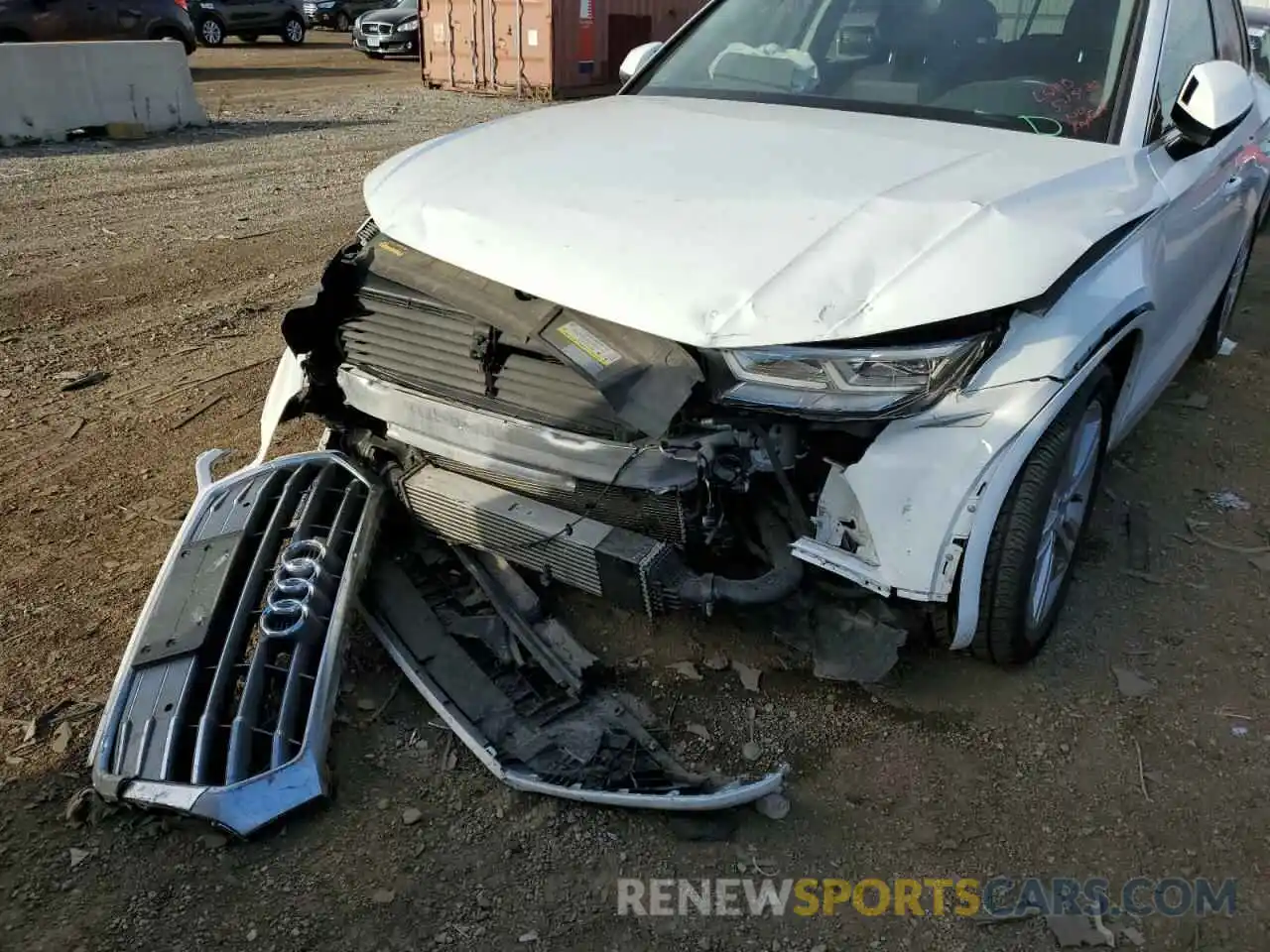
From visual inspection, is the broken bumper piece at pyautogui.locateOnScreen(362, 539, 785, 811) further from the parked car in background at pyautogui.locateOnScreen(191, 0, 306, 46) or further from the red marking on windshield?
the parked car in background at pyautogui.locateOnScreen(191, 0, 306, 46)

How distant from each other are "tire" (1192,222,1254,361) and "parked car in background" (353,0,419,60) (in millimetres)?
17244

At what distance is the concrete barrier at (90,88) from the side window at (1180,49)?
1013cm

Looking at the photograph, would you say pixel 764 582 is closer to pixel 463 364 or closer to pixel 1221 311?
pixel 463 364

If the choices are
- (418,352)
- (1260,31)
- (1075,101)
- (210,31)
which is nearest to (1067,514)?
(1075,101)

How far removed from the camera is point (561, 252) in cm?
252

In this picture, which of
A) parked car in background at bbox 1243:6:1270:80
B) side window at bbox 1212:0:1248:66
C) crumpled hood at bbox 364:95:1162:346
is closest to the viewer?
crumpled hood at bbox 364:95:1162:346

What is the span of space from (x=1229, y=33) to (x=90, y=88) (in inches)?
400

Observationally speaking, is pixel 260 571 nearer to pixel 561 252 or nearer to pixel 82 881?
pixel 82 881

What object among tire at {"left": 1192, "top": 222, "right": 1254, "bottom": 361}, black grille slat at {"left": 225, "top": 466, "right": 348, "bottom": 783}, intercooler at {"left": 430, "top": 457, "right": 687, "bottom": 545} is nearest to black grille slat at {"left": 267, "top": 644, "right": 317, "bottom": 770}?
black grille slat at {"left": 225, "top": 466, "right": 348, "bottom": 783}

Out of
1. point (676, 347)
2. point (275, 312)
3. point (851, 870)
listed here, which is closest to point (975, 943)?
point (851, 870)

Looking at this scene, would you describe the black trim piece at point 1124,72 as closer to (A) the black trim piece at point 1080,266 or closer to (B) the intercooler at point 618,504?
(A) the black trim piece at point 1080,266

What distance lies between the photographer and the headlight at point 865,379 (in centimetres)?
237

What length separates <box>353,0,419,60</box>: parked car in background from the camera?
63.7 ft

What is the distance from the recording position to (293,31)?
827 inches
